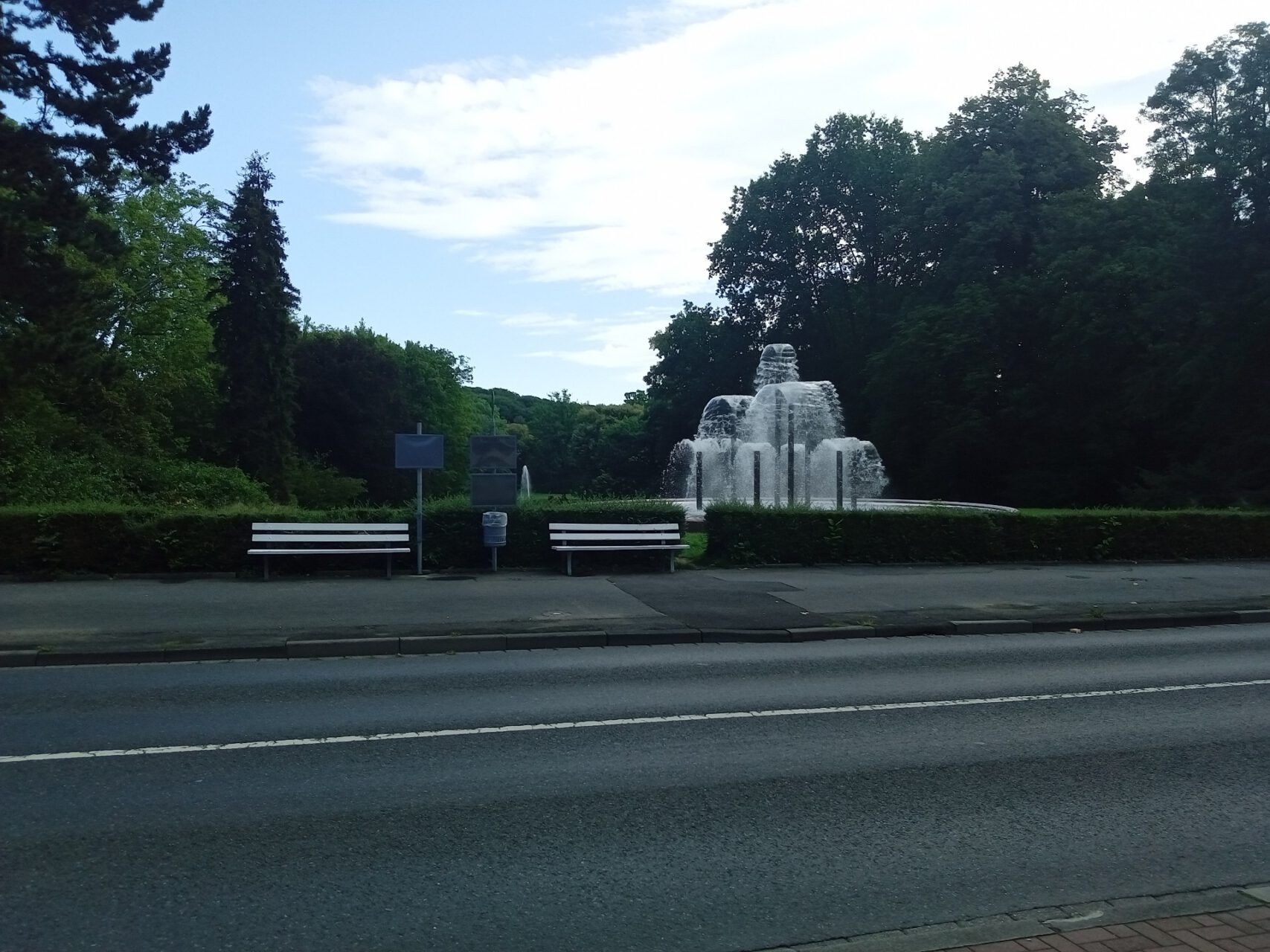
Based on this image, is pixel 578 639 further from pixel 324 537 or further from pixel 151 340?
pixel 151 340

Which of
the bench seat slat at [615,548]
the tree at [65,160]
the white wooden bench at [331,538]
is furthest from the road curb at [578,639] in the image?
the tree at [65,160]

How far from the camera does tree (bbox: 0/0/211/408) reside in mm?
23531

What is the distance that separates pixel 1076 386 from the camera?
50.1m

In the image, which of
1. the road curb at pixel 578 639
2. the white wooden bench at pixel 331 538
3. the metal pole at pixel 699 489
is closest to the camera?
the road curb at pixel 578 639

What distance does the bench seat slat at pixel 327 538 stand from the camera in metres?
17.2

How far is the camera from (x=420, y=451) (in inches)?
712

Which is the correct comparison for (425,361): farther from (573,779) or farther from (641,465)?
(573,779)

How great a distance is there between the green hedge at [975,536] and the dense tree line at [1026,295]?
16.5 m

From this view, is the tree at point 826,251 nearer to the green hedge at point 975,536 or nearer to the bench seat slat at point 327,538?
the green hedge at point 975,536

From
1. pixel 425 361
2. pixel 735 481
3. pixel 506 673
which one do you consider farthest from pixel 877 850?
pixel 425 361

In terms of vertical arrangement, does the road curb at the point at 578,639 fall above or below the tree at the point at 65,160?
below

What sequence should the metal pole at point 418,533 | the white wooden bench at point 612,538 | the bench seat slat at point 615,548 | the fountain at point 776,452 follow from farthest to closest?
the fountain at point 776,452 < the white wooden bench at point 612,538 < the bench seat slat at point 615,548 < the metal pole at point 418,533

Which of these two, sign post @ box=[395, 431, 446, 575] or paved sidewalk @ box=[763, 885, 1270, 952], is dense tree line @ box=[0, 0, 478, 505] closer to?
Answer: sign post @ box=[395, 431, 446, 575]

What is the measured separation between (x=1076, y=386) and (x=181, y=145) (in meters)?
38.6
